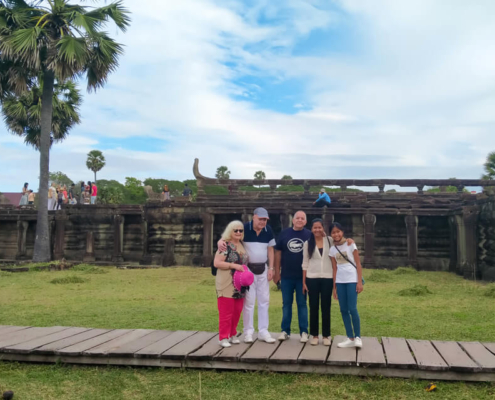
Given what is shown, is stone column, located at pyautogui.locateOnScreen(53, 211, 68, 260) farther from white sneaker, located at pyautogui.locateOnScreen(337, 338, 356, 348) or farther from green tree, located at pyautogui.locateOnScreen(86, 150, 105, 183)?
green tree, located at pyautogui.locateOnScreen(86, 150, 105, 183)

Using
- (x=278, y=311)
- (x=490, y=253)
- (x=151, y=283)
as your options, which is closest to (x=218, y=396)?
(x=278, y=311)

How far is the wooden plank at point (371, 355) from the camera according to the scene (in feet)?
14.5

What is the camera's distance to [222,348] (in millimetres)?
4988

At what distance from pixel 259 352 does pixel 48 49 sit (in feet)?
56.0

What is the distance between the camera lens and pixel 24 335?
5.68m

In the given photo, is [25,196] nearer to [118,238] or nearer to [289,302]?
[118,238]

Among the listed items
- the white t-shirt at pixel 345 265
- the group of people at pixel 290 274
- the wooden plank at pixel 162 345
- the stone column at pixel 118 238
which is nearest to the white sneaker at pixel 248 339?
the group of people at pixel 290 274

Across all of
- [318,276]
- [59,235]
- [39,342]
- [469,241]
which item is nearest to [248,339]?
[318,276]

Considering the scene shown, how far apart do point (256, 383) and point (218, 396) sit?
17.2 inches

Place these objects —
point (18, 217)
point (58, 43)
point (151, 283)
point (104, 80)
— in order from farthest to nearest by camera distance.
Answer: point (18, 217) → point (104, 80) → point (58, 43) → point (151, 283)

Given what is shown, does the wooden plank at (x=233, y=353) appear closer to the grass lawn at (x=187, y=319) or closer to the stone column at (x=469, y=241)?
the grass lawn at (x=187, y=319)

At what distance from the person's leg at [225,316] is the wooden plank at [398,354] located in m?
1.71

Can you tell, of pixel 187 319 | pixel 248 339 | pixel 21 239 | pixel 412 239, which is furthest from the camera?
pixel 21 239

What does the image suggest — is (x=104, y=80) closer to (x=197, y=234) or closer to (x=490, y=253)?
(x=197, y=234)
